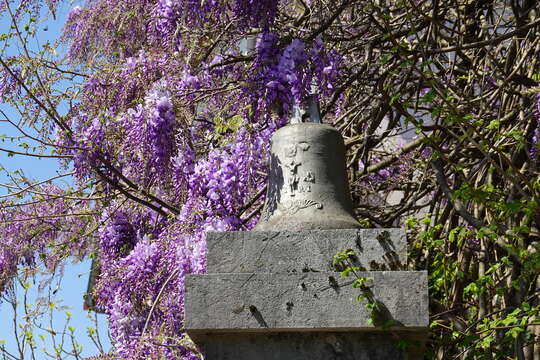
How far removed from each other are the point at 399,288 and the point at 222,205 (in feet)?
6.39

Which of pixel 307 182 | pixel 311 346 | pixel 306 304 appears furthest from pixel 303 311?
pixel 307 182

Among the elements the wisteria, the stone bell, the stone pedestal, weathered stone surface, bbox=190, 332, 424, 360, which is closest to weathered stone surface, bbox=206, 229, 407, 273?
the stone pedestal

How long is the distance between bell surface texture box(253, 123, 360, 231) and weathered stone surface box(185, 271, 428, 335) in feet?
1.03

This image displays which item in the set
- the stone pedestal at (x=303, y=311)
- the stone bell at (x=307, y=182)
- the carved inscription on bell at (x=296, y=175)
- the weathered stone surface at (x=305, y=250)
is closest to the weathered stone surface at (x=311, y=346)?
the stone pedestal at (x=303, y=311)

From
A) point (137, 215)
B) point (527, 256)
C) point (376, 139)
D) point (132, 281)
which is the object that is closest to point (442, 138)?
point (376, 139)

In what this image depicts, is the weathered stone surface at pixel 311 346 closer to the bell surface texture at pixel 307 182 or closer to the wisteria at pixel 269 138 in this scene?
the bell surface texture at pixel 307 182

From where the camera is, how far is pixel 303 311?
3.35 meters

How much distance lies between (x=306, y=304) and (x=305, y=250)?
235 mm

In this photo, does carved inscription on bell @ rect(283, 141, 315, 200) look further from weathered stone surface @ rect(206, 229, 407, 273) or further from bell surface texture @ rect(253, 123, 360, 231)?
weathered stone surface @ rect(206, 229, 407, 273)

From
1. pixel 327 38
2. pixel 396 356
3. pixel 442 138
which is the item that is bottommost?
pixel 396 356

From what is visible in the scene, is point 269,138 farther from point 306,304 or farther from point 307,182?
point 306,304

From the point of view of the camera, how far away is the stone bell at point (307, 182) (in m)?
3.67

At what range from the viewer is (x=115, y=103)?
20.5 ft

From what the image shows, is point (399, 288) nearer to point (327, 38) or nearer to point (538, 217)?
point (538, 217)
